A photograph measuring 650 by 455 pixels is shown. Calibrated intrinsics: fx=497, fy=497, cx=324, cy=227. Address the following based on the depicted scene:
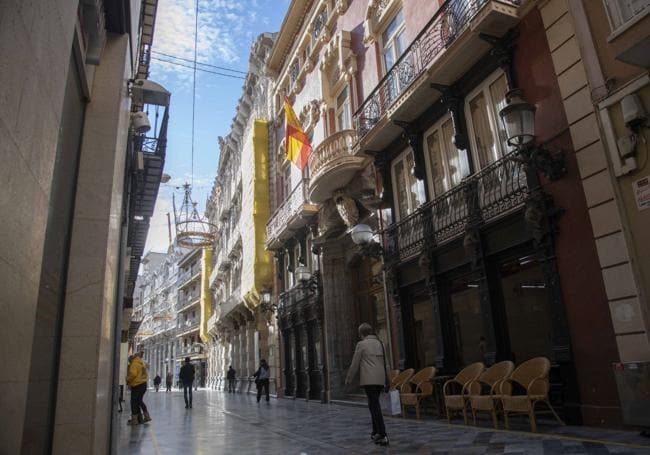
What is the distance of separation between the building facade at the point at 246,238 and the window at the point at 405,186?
39.5 feet

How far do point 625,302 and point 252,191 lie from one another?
21171 millimetres

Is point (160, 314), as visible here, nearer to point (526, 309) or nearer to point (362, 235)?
point (362, 235)

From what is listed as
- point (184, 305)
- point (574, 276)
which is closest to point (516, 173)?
point (574, 276)

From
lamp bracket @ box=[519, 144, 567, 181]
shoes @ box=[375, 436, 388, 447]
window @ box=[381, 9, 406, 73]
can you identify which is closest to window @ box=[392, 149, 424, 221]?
window @ box=[381, 9, 406, 73]

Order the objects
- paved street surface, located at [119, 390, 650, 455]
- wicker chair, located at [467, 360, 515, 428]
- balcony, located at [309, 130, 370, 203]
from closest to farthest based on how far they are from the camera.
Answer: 1. paved street surface, located at [119, 390, 650, 455]
2. wicker chair, located at [467, 360, 515, 428]
3. balcony, located at [309, 130, 370, 203]

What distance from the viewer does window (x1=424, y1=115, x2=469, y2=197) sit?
34.6ft

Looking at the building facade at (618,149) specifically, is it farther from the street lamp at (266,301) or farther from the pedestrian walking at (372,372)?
the street lamp at (266,301)

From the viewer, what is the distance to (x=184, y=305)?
59.2m

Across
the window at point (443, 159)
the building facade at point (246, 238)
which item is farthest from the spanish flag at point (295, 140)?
the window at point (443, 159)

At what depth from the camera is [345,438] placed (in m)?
7.89

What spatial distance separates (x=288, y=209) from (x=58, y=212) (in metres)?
15.7

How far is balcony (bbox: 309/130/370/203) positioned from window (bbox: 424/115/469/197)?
98.9 inches

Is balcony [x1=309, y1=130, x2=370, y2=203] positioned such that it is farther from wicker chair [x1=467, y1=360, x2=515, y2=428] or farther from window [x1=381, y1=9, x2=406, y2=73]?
wicker chair [x1=467, y1=360, x2=515, y2=428]

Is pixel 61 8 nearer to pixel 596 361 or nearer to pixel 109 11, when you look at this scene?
pixel 109 11
